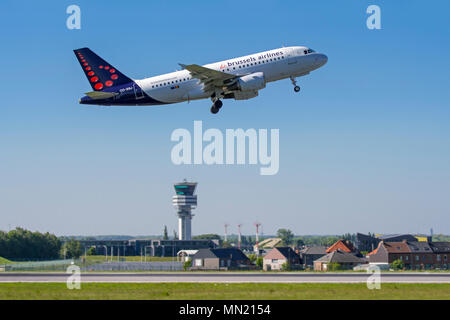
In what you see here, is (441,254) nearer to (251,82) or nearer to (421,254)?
(421,254)

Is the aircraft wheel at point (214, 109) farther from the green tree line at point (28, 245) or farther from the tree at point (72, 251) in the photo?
the green tree line at point (28, 245)

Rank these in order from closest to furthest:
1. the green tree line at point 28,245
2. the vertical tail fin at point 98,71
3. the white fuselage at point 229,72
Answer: the white fuselage at point 229,72
the vertical tail fin at point 98,71
the green tree line at point 28,245

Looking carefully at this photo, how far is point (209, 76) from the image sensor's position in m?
67.6

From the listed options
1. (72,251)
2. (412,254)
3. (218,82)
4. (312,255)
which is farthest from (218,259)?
(218,82)

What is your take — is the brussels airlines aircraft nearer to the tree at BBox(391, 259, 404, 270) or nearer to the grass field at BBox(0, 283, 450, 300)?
the grass field at BBox(0, 283, 450, 300)

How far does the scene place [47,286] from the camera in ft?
170

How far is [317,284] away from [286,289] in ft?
17.0

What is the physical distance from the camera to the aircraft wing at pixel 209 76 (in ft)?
218

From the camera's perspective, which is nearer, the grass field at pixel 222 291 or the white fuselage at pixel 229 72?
the grass field at pixel 222 291

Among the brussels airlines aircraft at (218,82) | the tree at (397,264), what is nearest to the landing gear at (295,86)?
the brussels airlines aircraft at (218,82)

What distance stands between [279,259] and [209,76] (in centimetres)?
7483

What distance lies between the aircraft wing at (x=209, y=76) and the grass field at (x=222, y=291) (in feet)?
77.8
